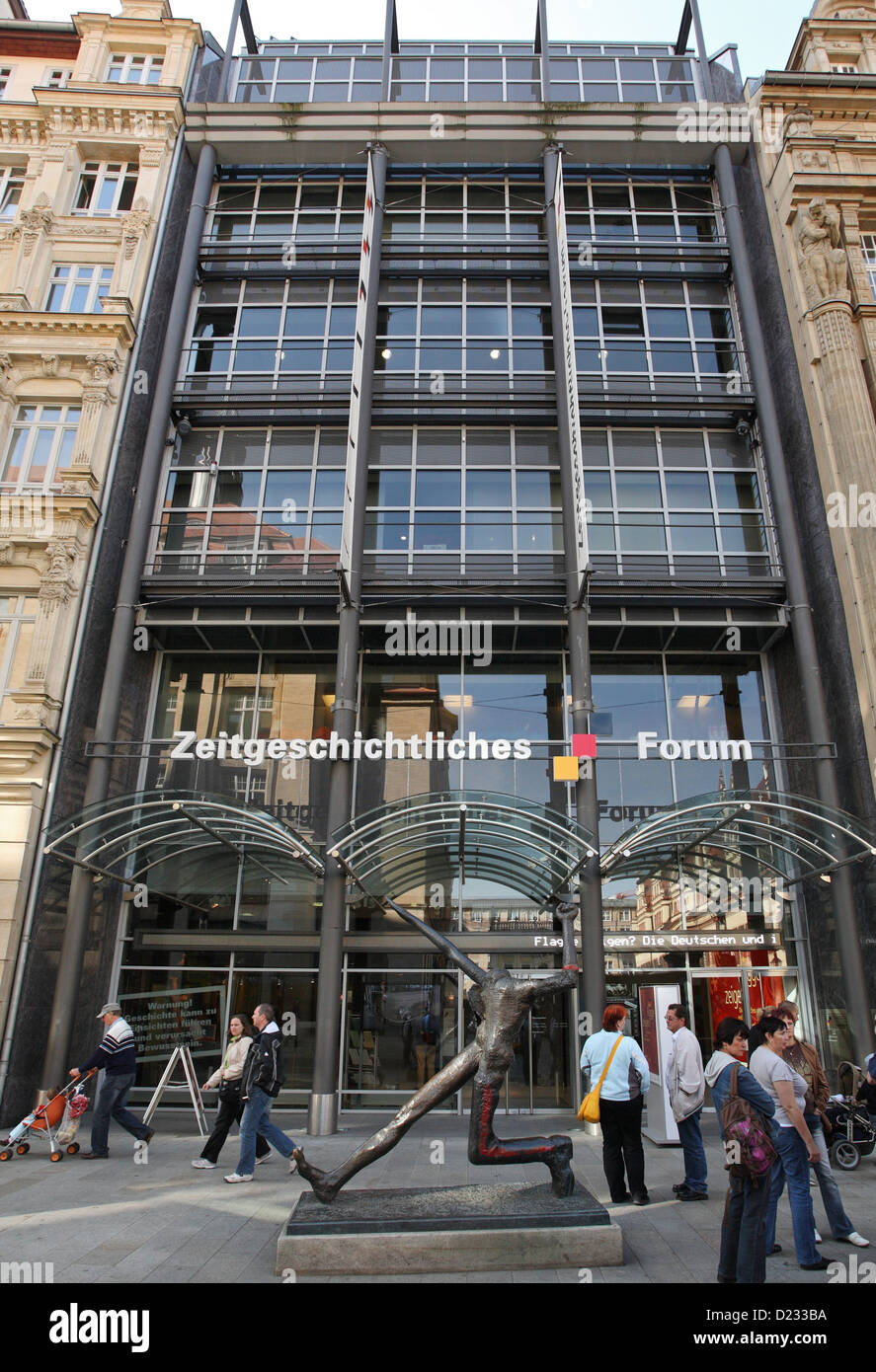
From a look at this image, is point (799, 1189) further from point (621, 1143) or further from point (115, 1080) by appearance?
point (115, 1080)

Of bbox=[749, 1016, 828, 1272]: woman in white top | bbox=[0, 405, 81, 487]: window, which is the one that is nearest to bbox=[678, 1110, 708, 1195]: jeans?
bbox=[749, 1016, 828, 1272]: woman in white top

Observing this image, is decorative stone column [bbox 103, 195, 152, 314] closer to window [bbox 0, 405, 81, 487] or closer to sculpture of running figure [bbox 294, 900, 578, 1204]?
window [bbox 0, 405, 81, 487]

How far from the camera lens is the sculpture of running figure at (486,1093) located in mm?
6285

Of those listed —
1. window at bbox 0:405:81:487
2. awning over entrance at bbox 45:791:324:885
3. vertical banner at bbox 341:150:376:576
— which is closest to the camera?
awning over entrance at bbox 45:791:324:885

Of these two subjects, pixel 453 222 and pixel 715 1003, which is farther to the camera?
pixel 453 222

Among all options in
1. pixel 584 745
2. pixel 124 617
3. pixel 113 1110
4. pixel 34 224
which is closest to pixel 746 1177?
pixel 113 1110

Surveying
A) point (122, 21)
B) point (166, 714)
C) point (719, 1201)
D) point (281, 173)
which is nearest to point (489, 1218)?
point (719, 1201)

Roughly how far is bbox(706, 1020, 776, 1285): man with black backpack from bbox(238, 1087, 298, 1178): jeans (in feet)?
14.9

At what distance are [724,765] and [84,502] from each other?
13218 millimetres

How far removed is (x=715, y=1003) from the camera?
14.6 metres

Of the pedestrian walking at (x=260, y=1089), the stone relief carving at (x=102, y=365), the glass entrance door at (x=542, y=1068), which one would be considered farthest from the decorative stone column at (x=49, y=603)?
the glass entrance door at (x=542, y=1068)

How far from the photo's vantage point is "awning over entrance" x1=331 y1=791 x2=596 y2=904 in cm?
1183

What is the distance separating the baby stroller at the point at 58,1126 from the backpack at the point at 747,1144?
7902 millimetres
